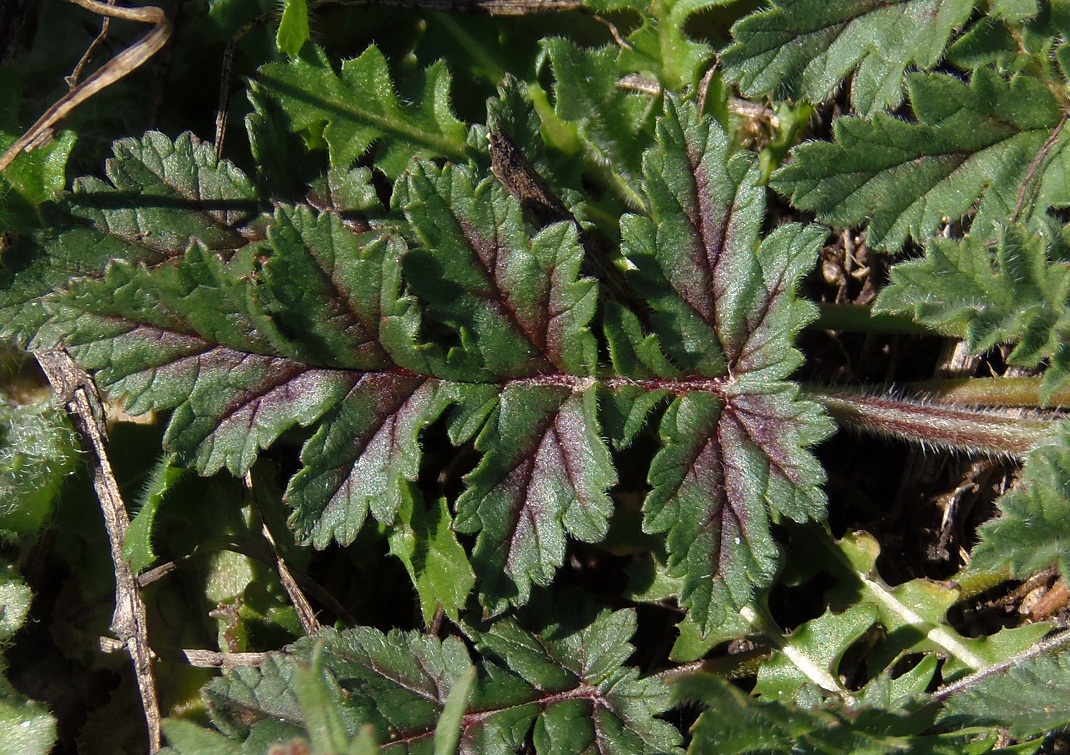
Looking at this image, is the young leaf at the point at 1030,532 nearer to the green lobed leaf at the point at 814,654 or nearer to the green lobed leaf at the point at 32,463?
the green lobed leaf at the point at 814,654

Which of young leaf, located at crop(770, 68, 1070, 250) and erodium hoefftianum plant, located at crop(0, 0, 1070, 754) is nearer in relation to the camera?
erodium hoefftianum plant, located at crop(0, 0, 1070, 754)

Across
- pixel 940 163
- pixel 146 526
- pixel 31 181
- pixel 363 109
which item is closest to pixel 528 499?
pixel 146 526

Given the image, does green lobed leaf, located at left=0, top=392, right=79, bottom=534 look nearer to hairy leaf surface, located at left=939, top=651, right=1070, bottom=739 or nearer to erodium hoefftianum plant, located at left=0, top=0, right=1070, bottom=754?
erodium hoefftianum plant, located at left=0, top=0, right=1070, bottom=754

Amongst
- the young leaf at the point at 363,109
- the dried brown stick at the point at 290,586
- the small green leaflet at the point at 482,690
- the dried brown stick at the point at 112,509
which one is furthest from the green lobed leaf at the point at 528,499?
the dried brown stick at the point at 112,509

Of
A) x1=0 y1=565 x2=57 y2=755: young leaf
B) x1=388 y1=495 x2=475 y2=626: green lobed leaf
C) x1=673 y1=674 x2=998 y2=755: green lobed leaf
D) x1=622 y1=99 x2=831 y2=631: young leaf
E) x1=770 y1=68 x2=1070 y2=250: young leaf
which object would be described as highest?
x1=770 y1=68 x2=1070 y2=250: young leaf

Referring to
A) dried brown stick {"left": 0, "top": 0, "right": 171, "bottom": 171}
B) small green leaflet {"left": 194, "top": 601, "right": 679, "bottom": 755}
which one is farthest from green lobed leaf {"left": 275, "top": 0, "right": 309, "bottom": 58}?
small green leaflet {"left": 194, "top": 601, "right": 679, "bottom": 755}

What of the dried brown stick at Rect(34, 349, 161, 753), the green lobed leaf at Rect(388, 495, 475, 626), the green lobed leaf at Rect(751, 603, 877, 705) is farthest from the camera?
the dried brown stick at Rect(34, 349, 161, 753)

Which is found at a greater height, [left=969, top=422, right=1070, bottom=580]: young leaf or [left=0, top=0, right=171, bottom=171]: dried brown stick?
[left=0, top=0, right=171, bottom=171]: dried brown stick
